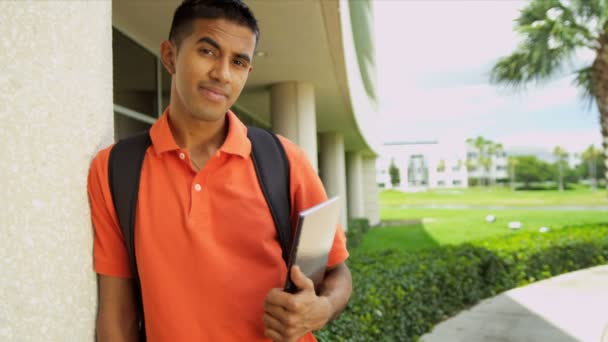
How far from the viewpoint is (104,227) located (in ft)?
5.04

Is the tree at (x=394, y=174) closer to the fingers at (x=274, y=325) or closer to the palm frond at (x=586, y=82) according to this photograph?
the palm frond at (x=586, y=82)

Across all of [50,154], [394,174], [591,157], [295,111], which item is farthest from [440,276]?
[591,157]

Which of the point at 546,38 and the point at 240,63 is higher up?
the point at 546,38

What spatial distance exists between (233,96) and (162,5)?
188 inches

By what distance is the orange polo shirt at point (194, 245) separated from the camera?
1.51 m

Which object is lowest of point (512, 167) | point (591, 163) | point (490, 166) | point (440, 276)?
point (440, 276)

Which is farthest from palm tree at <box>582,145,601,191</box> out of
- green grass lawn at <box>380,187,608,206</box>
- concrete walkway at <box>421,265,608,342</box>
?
concrete walkway at <box>421,265,608,342</box>

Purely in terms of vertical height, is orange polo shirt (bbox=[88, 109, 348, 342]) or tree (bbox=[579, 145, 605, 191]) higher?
tree (bbox=[579, 145, 605, 191])

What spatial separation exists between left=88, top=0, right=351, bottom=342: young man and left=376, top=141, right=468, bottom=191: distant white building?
10880cm

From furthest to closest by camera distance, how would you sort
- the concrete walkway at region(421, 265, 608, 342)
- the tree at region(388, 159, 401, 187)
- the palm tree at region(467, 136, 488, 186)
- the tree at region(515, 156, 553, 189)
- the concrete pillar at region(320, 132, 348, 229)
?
the palm tree at region(467, 136, 488, 186), the tree at region(515, 156, 553, 189), the tree at region(388, 159, 401, 187), the concrete pillar at region(320, 132, 348, 229), the concrete walkway at region(421, 265, 608, 342)

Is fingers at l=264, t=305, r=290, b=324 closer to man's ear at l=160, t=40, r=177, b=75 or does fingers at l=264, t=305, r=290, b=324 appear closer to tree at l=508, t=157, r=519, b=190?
man's ear at l=160, t=40, r=177, b=75

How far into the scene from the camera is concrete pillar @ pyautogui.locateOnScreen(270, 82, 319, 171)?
10.6m

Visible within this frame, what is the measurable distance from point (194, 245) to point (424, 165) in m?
121

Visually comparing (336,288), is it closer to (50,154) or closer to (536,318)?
(50,154)
